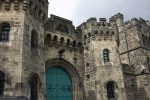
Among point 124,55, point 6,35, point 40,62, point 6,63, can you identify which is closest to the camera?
point 6,63

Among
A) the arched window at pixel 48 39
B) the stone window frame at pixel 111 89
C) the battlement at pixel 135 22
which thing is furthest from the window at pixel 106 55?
the battlement at pixel 135 22

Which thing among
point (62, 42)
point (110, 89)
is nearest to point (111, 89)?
point (110, 89)

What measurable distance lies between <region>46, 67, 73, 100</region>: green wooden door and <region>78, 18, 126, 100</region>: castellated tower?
153 centimetres

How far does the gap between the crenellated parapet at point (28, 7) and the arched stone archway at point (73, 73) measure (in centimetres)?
359

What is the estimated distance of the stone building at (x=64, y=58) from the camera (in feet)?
42.5

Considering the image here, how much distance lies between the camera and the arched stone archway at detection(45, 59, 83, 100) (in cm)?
1714

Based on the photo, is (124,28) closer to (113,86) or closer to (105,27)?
(105,27)

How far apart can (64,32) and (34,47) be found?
4.07 m

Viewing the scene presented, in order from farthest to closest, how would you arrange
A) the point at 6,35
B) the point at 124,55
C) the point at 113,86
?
the point at 124,55 → the point at 113,86 → the point at 6,35

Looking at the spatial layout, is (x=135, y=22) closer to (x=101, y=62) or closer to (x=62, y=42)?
(x=101, y=62)

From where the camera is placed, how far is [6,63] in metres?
12.6

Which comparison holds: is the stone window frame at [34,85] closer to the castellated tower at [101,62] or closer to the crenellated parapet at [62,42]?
the crenellated parapet at [62,42]

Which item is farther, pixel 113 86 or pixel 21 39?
pixel 113 86

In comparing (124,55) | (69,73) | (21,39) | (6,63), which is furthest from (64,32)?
(124,55)
